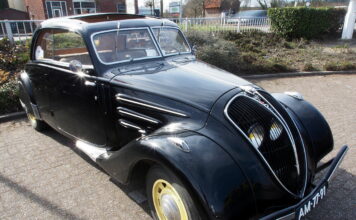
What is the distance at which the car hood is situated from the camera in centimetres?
240

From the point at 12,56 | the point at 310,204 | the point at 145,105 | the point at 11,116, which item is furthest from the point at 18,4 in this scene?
the point at 310,204

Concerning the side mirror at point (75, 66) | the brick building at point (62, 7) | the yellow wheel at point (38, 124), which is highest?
the brick building at point (62, 7)

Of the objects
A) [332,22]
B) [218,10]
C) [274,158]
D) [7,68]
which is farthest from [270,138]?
[218,10]

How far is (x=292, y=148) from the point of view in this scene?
7.60 feet

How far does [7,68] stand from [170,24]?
207 inches

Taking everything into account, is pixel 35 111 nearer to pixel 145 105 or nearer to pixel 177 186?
pixel 145 105

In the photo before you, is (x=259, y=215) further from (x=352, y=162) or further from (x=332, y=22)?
(x=332, y=22)

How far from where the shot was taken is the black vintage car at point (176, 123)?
1967mm

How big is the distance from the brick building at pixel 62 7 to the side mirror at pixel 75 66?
90.9 ft

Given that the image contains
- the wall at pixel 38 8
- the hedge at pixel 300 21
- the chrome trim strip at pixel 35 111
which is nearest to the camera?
the chrome trim strip at pixel 35 111

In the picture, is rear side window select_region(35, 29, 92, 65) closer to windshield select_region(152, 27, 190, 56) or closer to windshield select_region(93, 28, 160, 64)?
windshield select_region(93, 28, 160, 64)

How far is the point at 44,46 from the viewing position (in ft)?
12.8

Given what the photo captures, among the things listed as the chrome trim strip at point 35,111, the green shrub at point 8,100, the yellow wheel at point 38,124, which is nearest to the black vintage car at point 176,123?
the chrome trim strip at point 35,111

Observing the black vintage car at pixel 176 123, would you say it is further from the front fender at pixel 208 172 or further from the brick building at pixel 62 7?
the brick building at pixel 62 7
